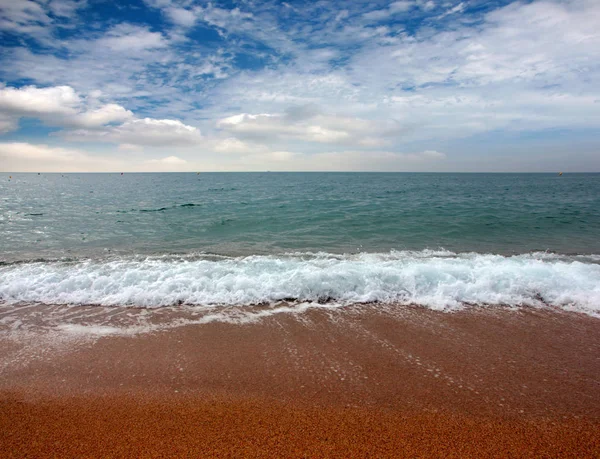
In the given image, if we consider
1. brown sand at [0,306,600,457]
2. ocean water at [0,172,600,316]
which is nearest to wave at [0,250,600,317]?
ocean water at [0,172,600,316]

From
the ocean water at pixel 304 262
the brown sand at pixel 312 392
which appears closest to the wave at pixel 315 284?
the ocean water at pixel 304 262

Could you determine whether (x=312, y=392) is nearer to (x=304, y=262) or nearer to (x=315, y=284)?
(x=315, y=284)

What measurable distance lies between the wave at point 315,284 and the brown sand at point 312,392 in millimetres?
1102

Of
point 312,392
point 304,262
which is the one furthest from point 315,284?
point 312,392

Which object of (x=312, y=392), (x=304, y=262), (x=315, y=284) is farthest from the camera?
(x=304, y=262)

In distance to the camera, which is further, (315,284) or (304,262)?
(304,262)

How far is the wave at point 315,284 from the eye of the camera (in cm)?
643

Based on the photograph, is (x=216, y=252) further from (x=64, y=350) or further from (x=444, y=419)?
(x=444, y=419)

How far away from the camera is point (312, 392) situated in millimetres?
3641

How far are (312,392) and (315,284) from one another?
3360 mm

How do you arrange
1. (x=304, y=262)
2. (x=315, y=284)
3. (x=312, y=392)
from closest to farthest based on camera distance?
(x=312, y=392) → (x=315, y=284) → (x=304, y=262)

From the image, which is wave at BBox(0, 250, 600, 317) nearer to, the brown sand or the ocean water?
the ocean water

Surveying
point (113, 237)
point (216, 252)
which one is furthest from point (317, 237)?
point (113, 237)

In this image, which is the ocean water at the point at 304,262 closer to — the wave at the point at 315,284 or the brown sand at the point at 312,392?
the wave at the point at 315,284
